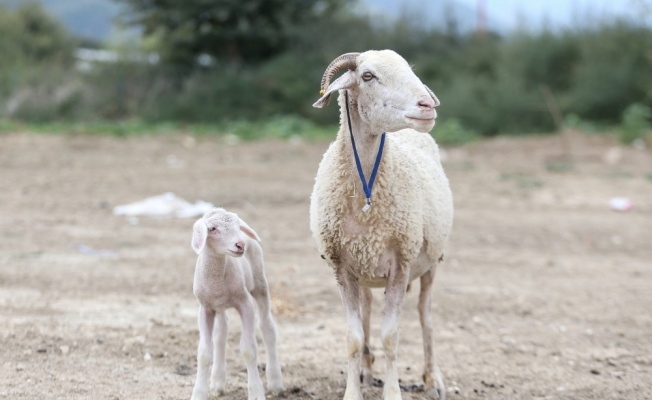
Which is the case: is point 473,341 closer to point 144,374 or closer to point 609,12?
point 144,374

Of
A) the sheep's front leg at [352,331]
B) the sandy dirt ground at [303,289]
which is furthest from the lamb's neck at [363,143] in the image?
the sandy dirt ground at [303,289]

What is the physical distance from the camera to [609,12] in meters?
25.9

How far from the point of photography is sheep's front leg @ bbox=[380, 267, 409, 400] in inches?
204

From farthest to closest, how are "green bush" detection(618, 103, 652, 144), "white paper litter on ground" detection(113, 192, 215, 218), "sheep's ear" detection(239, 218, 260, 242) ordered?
"green bush" detection(618, 103, 652, 144) < "white paper litter on ground" detection(113, 192, 215, 218) < "sheep's ear" detection(239, 218, 260, 242)

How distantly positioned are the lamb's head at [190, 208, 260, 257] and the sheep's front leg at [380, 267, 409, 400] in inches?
38.1

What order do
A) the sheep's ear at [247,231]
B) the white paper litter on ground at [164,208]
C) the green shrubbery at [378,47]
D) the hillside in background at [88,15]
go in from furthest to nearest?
1. the hillside in background at [88,15]
2. the green shrubbery at [378,47]
3. the white paper litter on ground at [164,208]
4. the sheep's ear at [247,231]

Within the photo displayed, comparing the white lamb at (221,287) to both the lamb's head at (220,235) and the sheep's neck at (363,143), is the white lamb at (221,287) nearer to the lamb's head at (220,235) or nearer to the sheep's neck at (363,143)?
the lamb's head at (220,235)

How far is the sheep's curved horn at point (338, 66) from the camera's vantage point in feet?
16.4

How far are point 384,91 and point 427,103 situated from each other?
1.10 ft

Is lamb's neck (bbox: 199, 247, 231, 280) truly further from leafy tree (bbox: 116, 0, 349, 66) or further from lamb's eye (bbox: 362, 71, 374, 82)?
leafy tree (bbox: 116, 0, 349, 66)

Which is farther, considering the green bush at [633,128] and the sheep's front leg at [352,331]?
the green bush at [633,128]

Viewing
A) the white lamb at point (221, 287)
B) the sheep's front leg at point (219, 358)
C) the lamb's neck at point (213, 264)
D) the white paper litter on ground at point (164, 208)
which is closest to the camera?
the white lamb at point (221, 287)

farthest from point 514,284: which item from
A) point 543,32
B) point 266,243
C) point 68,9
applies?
point 68,9

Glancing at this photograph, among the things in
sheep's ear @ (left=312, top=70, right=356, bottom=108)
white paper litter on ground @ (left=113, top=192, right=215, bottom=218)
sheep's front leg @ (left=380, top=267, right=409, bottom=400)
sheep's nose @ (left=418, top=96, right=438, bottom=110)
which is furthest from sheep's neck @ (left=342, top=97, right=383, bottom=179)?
white paper litter on ground @ (left=113, top=192, right=215, bottom=218)
